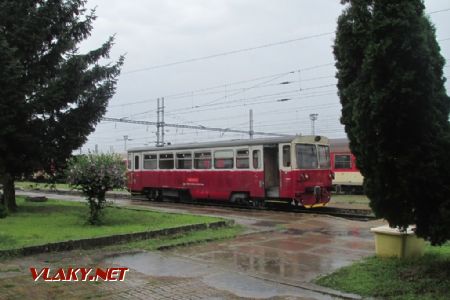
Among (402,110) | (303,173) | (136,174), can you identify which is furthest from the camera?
(136,174)

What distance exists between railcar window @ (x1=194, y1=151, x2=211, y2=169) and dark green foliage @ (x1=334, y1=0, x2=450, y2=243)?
15.6 metres

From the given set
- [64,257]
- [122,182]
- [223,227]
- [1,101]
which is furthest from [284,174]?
[64,257]

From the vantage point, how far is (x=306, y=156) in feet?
65.6

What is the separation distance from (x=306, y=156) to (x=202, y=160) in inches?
209

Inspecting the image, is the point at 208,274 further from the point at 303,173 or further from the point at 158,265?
the point at 303,173

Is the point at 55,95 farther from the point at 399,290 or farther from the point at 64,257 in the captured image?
the point at 399,290

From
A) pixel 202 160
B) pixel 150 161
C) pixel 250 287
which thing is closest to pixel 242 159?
pixel 202 160

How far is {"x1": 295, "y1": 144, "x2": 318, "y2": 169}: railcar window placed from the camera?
64.5 ft

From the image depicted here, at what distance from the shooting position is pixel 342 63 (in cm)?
759

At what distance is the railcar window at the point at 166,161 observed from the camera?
82.5 ft

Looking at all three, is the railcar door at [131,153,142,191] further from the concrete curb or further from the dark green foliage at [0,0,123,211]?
the concrete curb

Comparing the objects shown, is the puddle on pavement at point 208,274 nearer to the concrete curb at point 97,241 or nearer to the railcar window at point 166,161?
the concrete curb at point 97,241

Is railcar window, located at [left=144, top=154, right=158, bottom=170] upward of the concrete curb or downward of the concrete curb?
upward

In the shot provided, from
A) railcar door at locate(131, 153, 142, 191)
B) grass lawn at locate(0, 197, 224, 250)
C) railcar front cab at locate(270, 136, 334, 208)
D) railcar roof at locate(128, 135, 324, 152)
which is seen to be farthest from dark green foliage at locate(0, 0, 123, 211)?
railcar door at locate(131, 153, 142, 191)
